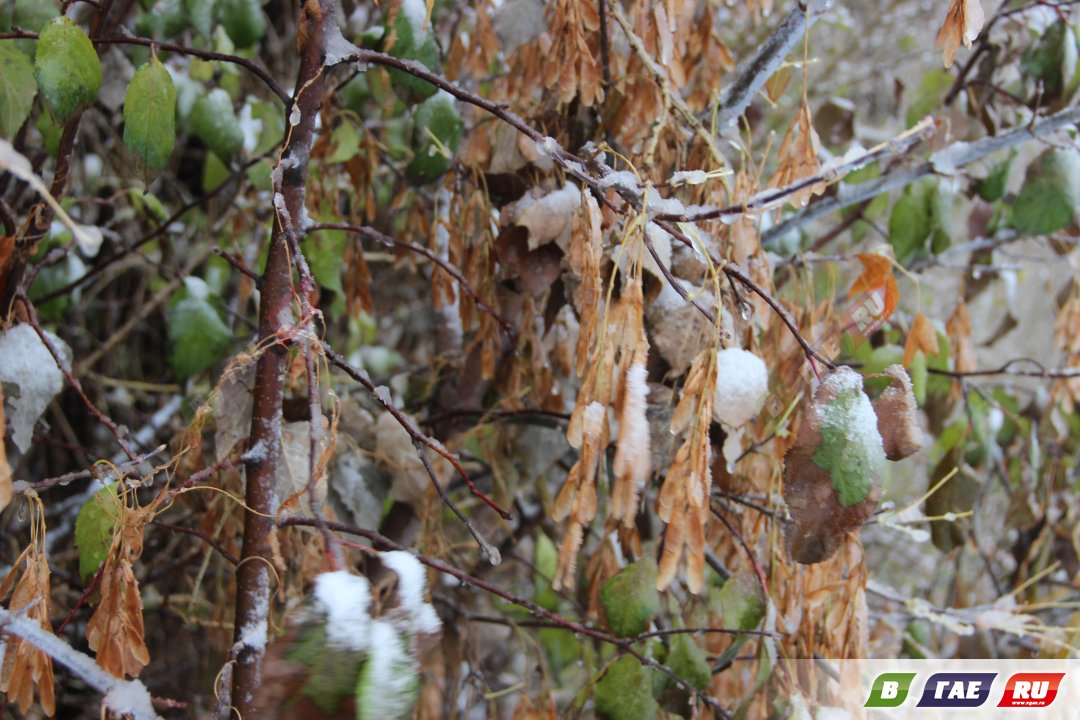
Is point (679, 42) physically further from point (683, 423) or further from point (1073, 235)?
point (1073, 235)

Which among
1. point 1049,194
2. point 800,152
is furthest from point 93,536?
point 1049,194

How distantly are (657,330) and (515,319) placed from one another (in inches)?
15.4

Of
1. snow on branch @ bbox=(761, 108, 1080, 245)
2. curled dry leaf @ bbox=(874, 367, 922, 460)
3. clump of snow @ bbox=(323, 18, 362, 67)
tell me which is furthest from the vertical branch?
snow on branch @ bbox=(761, 108, 1080, 245)

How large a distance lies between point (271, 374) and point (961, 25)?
0.59 meters

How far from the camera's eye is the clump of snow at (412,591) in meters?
0.48

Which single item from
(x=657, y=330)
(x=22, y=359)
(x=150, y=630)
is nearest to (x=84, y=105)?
(x=22, y=359)

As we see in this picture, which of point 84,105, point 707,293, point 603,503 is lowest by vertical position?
point 603,503

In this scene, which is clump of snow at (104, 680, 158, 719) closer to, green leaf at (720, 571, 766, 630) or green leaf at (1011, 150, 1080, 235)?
green leaf at (720, 571, 766, 630)

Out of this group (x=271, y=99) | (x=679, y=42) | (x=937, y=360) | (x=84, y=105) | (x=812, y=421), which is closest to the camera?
(x=812, y=421)

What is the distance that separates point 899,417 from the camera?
2.01ft

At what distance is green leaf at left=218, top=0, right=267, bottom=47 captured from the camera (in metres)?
0.96

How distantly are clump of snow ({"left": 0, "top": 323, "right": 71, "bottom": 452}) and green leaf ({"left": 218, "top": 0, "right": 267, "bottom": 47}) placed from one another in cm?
43

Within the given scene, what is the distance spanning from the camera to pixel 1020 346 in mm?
3512

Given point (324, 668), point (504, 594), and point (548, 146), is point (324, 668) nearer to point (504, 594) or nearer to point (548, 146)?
point (504, 594)
